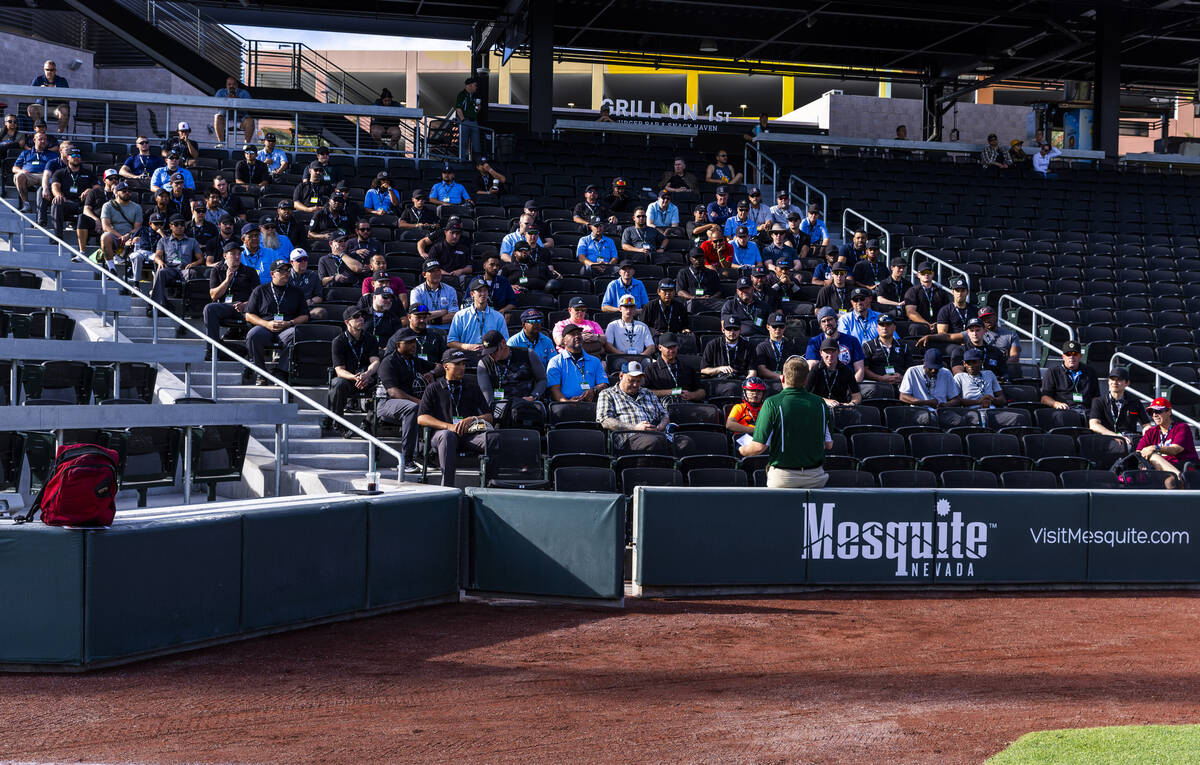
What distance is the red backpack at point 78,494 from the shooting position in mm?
7535

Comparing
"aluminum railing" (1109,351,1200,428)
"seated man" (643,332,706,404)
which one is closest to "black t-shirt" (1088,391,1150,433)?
"aluminum railing" (1109,351,1200,428)

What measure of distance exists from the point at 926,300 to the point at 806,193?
6623 mm

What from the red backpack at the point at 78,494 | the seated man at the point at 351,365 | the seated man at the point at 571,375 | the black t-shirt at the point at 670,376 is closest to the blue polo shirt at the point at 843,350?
the black t-shirt at the point at 670,376

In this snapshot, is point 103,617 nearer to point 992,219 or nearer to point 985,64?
point 992,219

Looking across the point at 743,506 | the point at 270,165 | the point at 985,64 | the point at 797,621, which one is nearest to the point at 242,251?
the point at 270,165

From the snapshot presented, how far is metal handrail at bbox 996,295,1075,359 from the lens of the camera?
17547 millimetres

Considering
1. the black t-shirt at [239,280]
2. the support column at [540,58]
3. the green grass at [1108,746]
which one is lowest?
the green grass at [1108,746]

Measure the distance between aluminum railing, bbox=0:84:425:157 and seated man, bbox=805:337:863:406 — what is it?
36.8ft

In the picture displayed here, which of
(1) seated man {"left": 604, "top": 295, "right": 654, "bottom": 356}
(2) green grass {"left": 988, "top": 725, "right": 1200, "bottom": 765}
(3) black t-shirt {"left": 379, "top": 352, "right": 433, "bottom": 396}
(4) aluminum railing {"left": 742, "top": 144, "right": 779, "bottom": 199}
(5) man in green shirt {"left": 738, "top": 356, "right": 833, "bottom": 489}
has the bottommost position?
(2) green grass {"left": 988, "top": 725, "right": 1200, "bottom": 765}

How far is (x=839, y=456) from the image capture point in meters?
12.1

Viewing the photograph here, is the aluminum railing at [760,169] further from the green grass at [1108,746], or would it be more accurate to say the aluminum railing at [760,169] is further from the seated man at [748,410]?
the green grass at [1108,746]

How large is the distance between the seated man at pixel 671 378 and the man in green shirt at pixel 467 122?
1033 centimetres

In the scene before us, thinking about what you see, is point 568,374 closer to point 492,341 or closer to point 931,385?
point 492,341

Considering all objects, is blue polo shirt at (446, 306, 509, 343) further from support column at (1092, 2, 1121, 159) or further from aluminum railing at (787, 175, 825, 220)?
support column at (1092, 2, 1121, 159)
